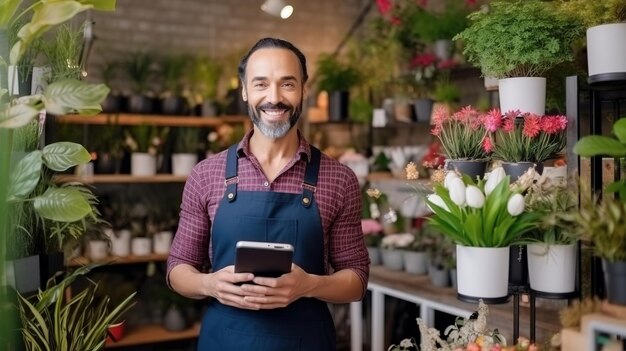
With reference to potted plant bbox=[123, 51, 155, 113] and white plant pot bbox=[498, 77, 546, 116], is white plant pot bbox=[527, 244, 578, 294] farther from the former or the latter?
potted plant bbox=[123, 51, 155, 113]

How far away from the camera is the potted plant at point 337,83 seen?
512 cm

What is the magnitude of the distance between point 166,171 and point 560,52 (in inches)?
126

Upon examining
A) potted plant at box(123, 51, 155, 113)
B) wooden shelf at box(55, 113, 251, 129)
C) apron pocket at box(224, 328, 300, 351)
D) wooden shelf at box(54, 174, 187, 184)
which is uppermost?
Answer: potted plant at box(123, 51, 155, 113)

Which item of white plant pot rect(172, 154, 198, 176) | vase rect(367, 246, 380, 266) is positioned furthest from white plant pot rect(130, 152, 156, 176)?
→ vase rect(367, 246, 380, 266)

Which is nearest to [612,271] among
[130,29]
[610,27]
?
[610,27]

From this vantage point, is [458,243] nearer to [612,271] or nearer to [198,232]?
[612,271]

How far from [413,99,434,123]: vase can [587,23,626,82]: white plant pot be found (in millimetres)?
2543

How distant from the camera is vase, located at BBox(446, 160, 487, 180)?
6.70ft

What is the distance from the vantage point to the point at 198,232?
7.23 ft

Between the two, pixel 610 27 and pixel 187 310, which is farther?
pixel 187 310

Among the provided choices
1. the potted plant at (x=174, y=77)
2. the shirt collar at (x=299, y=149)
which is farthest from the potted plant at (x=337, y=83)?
the shirt collar at (x=299, y=149)

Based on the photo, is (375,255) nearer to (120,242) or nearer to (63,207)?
(120,242)

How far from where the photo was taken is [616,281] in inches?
63.4

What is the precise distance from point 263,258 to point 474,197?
59 cm
